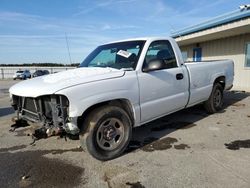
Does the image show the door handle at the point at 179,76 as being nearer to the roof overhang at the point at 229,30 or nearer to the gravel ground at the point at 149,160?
the gravel ground at the point at 149,160

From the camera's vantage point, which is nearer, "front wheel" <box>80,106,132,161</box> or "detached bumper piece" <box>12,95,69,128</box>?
"detached bumper piece" <box>12,95,69,128</box>

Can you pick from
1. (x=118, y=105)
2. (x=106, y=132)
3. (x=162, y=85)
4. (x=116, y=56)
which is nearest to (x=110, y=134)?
(x=106, y=132)

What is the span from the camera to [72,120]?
3.57 m

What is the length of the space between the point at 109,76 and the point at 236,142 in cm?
281

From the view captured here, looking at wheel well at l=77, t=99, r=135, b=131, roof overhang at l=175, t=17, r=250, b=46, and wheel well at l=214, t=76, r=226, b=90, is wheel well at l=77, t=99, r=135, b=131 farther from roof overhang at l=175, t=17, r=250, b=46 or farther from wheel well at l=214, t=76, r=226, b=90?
roof overhang at l=175, t=17, r=250, b=46

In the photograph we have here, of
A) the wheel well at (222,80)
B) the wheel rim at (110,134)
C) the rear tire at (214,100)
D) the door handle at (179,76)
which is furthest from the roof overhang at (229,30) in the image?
the wheel rim at (110,134)

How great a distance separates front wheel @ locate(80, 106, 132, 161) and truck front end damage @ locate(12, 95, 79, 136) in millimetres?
258

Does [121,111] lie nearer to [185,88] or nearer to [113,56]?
[113,56]

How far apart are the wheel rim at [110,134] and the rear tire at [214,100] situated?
347 centimetres

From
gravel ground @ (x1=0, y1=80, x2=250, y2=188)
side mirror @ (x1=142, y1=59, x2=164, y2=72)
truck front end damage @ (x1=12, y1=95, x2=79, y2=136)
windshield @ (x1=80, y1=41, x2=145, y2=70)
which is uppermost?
windshield @ (x1=80, y1=41, x2=145, y2=70)

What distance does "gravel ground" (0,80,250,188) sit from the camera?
3.37m

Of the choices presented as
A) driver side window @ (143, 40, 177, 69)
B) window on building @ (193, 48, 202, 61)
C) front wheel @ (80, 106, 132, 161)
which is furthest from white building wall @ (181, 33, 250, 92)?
front wheel @ (80, 106, 132, 161)

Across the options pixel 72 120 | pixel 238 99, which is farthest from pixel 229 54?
pixel 72 120

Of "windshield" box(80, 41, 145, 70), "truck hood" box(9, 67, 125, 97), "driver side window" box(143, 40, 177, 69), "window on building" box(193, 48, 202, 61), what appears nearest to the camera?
"truck hood" box(9, 67, 125, 97)
